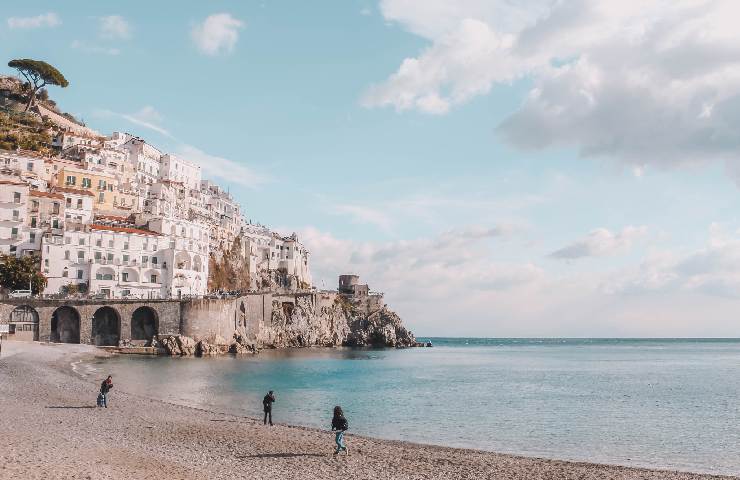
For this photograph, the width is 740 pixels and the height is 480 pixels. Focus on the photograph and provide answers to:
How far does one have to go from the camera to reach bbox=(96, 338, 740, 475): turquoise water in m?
33.9

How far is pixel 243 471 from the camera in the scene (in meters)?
21.2

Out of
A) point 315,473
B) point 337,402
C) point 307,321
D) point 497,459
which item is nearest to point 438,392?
point 337,402

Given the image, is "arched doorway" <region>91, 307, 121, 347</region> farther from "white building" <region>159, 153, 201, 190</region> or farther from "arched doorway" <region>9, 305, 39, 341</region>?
"white building" <region>159, 153, 201, 190</region>

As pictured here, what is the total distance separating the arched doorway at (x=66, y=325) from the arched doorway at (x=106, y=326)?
9.21ft

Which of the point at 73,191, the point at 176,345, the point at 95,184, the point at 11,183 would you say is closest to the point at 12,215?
the point at 11,183

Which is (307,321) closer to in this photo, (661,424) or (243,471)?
(661,424)

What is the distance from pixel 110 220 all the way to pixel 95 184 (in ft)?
38.6

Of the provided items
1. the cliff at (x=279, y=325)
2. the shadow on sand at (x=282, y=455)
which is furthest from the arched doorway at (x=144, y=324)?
the shadow on sand at (x=282, y=455)

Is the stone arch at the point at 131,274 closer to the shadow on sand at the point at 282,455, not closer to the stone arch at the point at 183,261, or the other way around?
the stone arch at the point at 183,261

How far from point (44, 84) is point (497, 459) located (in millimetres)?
151533

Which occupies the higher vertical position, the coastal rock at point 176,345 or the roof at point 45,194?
the roof at point 45,194

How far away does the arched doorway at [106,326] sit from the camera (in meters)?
88.6

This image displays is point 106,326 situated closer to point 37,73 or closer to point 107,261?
point 107,261

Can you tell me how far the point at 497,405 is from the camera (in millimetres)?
50531
